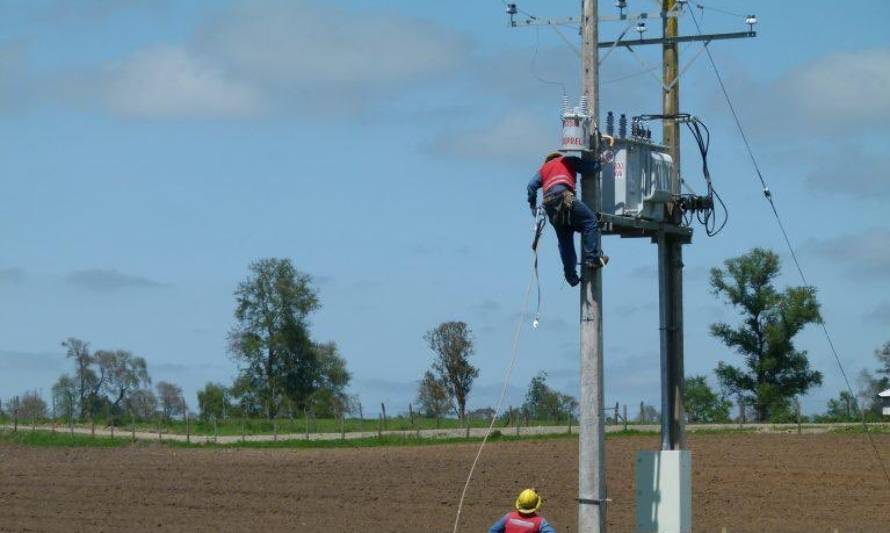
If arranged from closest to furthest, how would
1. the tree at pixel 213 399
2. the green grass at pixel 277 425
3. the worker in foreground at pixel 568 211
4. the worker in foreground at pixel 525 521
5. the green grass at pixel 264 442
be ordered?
the worker in foreground at pixel 525 521, the worker in foreground at pixel 568 211, the green grass at pixel 264 442, the green grass at pixel 277 425, the tree at pixel 213 399

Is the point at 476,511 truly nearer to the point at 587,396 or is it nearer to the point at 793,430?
the point at 587,396

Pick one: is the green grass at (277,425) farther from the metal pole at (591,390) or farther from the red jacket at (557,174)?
the red jacket at (557,174)

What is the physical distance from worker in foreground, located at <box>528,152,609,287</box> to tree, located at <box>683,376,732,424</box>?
5777 cm

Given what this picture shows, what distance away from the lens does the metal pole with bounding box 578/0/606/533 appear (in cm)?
1522

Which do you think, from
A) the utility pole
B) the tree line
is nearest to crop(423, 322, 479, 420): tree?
the tree line

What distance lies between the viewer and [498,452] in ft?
154

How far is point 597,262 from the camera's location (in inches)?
601

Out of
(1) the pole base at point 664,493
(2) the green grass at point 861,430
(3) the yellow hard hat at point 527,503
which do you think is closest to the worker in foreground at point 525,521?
(3) the yellow hard hat at point 527,503

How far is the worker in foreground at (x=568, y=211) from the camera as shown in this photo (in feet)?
49.7

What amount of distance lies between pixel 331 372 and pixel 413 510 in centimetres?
6538

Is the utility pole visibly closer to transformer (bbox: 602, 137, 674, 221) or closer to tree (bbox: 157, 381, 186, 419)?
transformer (bbox: 602, 137, 674, 221)

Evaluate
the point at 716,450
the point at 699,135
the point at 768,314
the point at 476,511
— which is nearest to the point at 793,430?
the point at 716,450

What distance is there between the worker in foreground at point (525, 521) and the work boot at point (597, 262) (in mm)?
2326

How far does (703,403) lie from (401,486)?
44.5 meters
